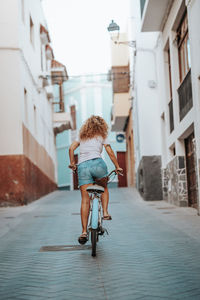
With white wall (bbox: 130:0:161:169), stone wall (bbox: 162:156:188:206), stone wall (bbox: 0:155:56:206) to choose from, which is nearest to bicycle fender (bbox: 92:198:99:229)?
stone wall (bbox: 162:156:188:206)

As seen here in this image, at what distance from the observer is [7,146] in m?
17.7

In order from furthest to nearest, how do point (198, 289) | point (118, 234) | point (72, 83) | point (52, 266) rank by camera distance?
point (72, 83) < point (118, 234) < point (52, 266) < point (198, 289)

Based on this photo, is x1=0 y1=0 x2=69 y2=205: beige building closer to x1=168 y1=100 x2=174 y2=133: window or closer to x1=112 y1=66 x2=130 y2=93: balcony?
x1=168 y1=100 x2=174 y2=133: window

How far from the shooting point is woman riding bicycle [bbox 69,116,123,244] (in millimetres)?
7098

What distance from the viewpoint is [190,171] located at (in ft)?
47.3

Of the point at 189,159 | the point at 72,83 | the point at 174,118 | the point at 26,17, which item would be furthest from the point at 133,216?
the point at 72,83

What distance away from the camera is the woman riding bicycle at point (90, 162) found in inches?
A: 279

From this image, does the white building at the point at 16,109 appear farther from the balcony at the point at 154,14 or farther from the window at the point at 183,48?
the window at the point at 183,48

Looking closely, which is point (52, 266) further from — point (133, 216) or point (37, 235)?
point (133, 216)

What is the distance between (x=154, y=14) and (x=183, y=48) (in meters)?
1.95

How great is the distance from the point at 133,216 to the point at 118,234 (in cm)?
336

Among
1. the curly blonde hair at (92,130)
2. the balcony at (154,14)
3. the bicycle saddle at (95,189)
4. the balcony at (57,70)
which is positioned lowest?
the bicycle saddle at (95,189)

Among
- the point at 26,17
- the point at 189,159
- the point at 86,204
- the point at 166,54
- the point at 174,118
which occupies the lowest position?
the point at 86,204

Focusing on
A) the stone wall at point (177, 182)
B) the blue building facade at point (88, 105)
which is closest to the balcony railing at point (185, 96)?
the stone wall at point (177, 182)
